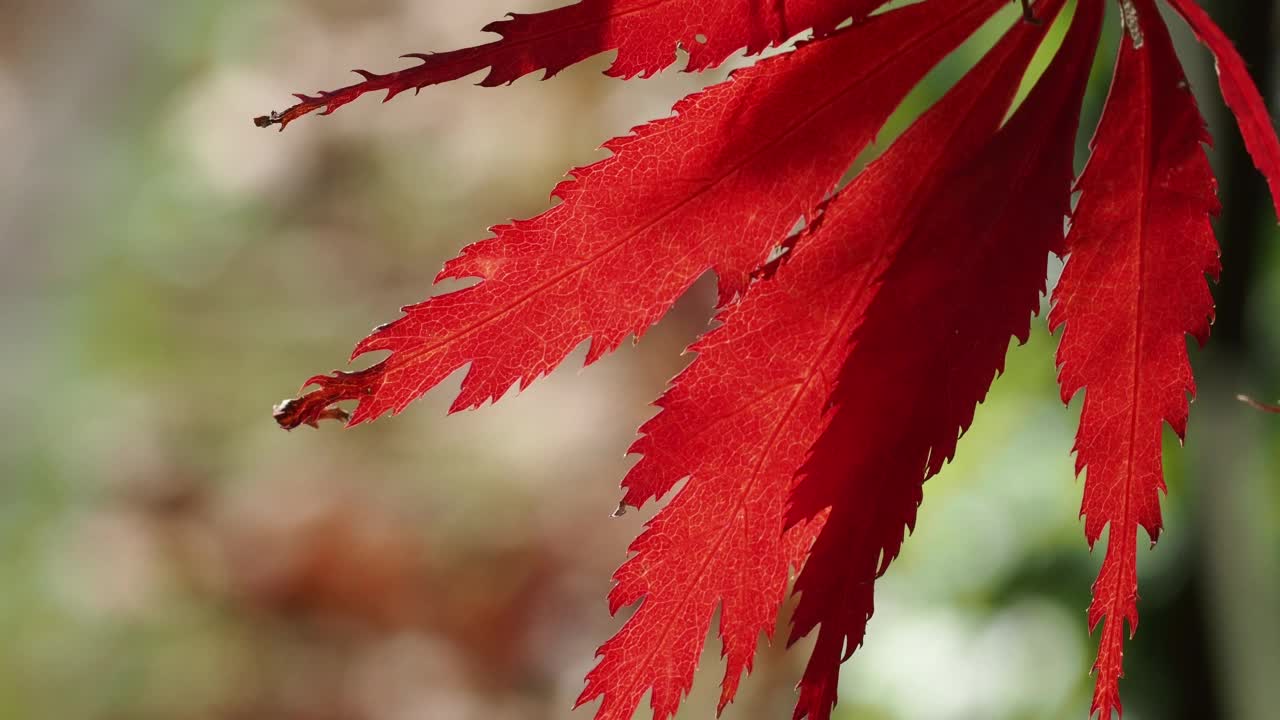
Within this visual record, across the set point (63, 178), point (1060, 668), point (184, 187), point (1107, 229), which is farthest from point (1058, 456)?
point (63, 178)

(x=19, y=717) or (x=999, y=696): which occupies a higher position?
(x=19, y=717)

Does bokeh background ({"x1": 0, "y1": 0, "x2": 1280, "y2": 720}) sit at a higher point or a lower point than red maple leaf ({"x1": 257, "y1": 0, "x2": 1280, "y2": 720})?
higher

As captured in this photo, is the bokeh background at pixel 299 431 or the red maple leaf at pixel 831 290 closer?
the red maple leaf at pixel 831 290

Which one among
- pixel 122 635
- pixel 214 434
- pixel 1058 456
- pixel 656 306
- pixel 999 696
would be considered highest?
pixel 214 434

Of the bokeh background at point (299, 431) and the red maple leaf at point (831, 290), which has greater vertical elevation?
the bokeh background at point (299, 431)

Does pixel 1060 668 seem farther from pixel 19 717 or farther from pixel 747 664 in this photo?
pixel 19 717
